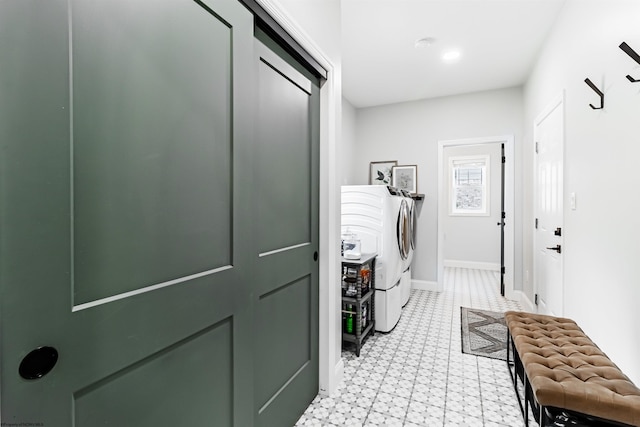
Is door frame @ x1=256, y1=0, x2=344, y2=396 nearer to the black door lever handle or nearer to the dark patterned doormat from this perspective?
the dark patterned doormat

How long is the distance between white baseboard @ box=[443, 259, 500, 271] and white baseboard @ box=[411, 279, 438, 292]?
1.85 m

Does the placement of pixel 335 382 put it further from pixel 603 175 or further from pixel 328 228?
pixel 603 175

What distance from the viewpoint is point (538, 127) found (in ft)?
10.5

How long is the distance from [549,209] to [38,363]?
3440mm

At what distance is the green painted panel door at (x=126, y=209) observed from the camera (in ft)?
2.00

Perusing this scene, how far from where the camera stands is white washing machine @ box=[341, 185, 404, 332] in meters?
2.94

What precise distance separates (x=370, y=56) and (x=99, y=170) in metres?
3.05

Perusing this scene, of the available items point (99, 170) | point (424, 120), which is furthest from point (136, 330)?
point (424, 120)

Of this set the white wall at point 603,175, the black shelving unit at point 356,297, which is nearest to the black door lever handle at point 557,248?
the white wall at point 603,175

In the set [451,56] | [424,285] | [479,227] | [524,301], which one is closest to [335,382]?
[424,285]

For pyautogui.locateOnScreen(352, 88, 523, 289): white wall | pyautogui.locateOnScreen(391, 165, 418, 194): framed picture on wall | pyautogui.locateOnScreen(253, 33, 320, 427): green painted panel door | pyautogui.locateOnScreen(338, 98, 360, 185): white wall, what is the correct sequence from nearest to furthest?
1. pyautogui.locateOnScreen(253, 33, 320, 427): green painted panel door
2. pyautogui.locateOnScreen(352, 88, 523, 289): white wall
3. pyautogui.locateOnScreen(338, 98, 360, 185): white wall
4. pyautogui.locateOnScreen(391, 165, 418, 194): framed picture on wall

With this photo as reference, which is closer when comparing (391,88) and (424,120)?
(391,88)

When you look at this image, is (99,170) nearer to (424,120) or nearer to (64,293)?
(64,293)

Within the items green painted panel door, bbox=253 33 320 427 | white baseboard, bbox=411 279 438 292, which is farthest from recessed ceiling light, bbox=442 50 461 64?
white baseboard, bbox=411 279 438 292
